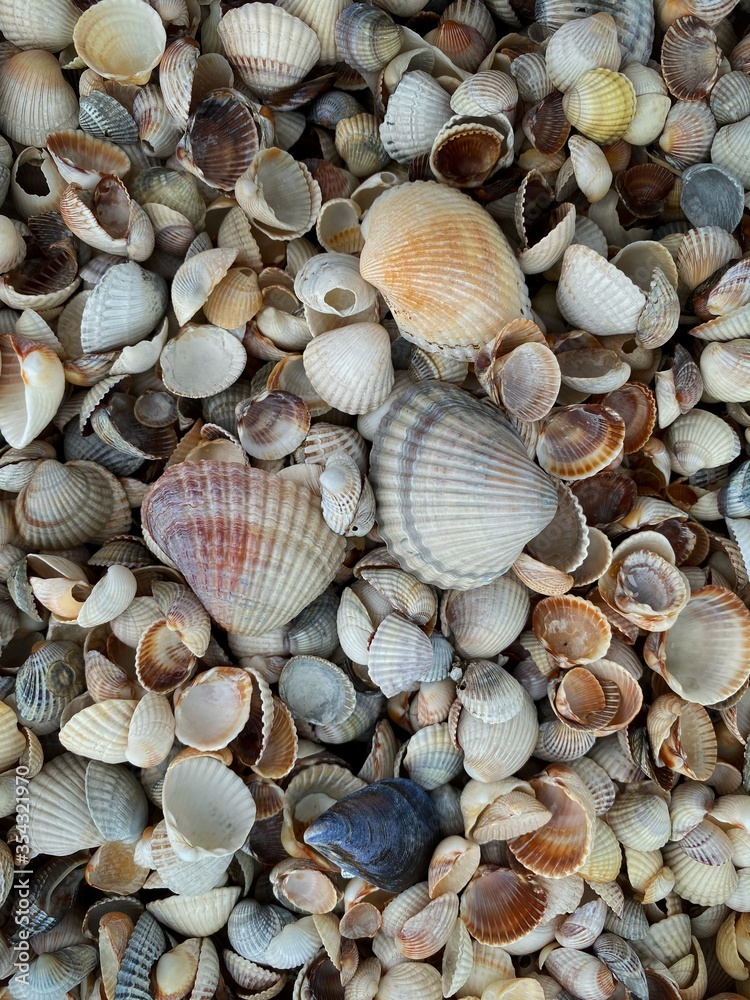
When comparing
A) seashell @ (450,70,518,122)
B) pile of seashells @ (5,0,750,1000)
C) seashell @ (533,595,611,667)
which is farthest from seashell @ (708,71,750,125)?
seashell @ (533,595,611,667)

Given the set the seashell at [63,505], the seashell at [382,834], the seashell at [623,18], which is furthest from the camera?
the seashell at [623,18]

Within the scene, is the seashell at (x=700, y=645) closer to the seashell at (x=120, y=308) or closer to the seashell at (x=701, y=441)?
the seashell at (x=701, y=441)

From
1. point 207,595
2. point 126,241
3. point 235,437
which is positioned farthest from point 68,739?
point 126,241

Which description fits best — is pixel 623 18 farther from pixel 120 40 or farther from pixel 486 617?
pixel 486 617

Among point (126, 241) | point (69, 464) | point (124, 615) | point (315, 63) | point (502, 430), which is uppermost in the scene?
point (315, 63)

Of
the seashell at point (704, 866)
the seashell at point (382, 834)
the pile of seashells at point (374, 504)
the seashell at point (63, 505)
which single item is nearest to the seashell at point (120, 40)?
the pile of seashells at point (374, 504)

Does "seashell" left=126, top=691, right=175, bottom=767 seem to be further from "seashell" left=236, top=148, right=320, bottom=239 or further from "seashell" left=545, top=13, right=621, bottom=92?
"seashell" left=545, top=13, right=621, bottom=92

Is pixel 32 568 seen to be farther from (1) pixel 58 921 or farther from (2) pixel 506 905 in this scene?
(2) pixel 506 905
